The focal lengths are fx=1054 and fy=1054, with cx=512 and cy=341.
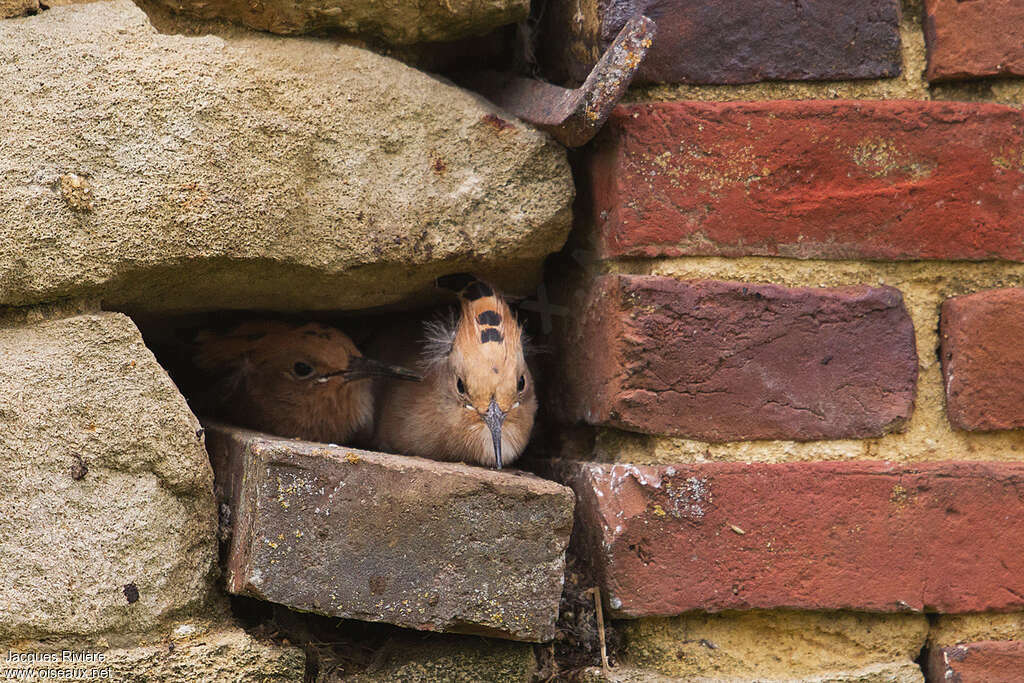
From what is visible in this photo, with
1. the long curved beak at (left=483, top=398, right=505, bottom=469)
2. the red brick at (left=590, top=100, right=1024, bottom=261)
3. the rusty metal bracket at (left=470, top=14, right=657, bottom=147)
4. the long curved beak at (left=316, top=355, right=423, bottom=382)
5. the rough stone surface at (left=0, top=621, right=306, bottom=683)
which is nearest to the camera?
the rough stone surface at (left=0, top=621, right=306, bottom=683)

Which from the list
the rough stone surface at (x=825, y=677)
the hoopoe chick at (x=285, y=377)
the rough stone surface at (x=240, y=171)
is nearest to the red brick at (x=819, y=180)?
the rough stone surface at (x=240, y=171)

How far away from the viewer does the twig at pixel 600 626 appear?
175 cm

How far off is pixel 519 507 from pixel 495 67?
93 cm

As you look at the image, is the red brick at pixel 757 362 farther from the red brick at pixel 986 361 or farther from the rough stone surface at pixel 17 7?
the rough stone surface at pixel 17 7

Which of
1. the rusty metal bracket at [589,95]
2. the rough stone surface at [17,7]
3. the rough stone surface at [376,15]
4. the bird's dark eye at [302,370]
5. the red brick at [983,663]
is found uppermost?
the rough stone surface at [376,15]

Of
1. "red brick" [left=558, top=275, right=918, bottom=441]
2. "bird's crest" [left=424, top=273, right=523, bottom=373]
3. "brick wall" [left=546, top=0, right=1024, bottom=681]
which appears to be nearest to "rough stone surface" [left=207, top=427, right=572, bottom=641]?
"brick wall" [left=546, top=0, right=1024, bottom=681]

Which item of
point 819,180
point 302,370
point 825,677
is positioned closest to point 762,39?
point 819,180

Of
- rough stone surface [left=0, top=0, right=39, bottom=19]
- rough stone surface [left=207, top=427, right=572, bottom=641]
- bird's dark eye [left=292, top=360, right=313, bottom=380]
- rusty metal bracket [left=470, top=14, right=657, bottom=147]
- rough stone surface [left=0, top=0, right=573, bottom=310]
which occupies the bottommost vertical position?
rough stone surface [left=207, top=427, right=572, bottom=641]

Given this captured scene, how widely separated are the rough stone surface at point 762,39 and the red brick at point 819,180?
58mm

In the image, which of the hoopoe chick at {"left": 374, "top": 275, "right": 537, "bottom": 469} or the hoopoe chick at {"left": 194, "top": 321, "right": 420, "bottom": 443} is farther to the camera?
the hoopoe chick at {"left": 194, "top": 321, "right": 420, "bottom": 443}

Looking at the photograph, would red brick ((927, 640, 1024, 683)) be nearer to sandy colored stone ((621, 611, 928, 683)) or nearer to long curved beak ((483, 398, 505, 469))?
sandy colored stone ((621, 611, 928, 683))

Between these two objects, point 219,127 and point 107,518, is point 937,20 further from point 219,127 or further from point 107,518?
point 107,518

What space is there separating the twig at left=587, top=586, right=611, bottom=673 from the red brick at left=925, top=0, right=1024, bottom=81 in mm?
1047

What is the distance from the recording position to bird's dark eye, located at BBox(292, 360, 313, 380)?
274 centimetres
